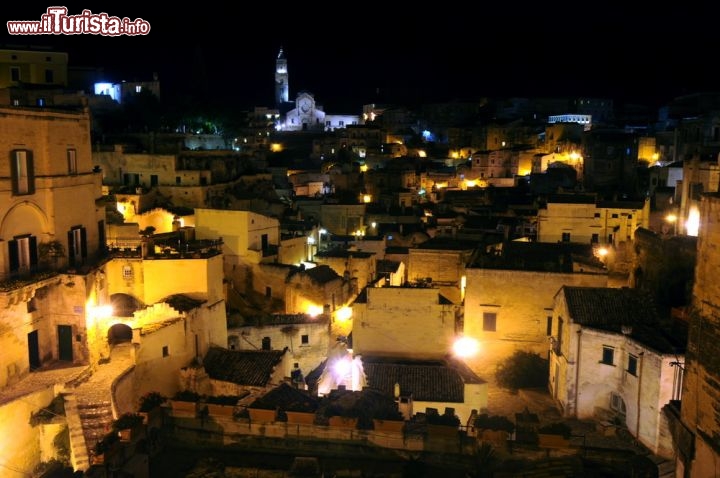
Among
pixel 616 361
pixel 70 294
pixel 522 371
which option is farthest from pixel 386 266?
pixel 70 294

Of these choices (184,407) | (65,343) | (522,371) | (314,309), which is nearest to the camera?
(184,407)

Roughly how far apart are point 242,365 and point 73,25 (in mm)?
21778

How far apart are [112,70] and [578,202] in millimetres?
47091

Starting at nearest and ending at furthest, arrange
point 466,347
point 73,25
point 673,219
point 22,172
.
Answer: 1. point 22,172
2. point 466,347
3. point 673,219
4. point 73,25

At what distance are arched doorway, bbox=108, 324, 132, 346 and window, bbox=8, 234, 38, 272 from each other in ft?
12.0

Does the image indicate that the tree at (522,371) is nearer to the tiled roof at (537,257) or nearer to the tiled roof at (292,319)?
the tiled roof at (537,257)

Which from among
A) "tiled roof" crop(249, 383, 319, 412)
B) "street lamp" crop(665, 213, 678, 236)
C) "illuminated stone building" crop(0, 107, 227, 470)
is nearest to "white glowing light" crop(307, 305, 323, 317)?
"illuminated stone building" crop(0, 107, 227, 470)

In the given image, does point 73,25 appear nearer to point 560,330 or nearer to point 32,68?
point 32,68

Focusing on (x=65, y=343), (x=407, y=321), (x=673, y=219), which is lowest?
(x=407, y=321)

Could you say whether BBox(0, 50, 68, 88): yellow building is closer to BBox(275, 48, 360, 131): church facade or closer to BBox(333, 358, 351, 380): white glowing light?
BBox(333, 358, 351, 380): white glowing light

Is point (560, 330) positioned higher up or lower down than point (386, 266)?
lower down

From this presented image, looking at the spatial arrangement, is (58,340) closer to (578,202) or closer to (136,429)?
(136,429)

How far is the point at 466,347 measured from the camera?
23.2 metres

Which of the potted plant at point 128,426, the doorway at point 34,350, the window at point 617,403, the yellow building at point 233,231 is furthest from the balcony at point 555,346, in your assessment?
the doorway at point 34,350
